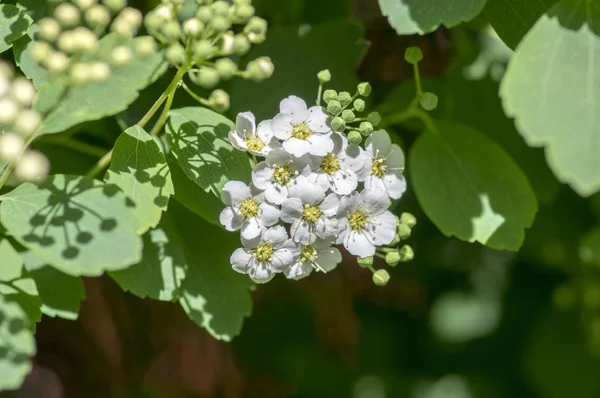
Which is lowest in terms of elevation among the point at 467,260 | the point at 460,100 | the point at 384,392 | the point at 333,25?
the point at 384,392

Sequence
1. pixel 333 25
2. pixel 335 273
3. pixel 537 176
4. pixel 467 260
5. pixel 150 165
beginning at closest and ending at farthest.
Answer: pixel 150 165 → pixel 333 25 → pixel 537 176 → pixel 335 273 → pixel 467 260

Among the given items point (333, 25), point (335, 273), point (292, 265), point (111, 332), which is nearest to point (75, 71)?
point (292, 265)

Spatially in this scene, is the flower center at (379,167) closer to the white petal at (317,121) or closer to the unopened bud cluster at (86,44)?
the white petal at (317,121)

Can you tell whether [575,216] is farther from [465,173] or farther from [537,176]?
[465,173]

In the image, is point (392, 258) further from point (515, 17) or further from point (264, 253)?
point (515, 17)

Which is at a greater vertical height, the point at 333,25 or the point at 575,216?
the point at 333,25

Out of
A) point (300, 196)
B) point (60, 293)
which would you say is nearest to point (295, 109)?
point (300, 196)
